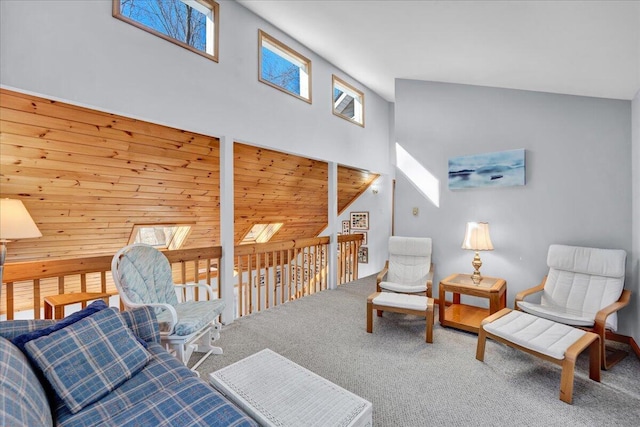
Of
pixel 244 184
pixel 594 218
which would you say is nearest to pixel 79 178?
pixel 244 184

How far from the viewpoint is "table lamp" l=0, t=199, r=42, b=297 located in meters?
1.98

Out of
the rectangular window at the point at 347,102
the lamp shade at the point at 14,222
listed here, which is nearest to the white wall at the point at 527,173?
the rectangular window at the point at 347,102

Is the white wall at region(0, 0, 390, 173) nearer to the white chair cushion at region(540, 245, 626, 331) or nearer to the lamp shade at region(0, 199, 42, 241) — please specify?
the lamp shade at region(0, 199, 42, 241)

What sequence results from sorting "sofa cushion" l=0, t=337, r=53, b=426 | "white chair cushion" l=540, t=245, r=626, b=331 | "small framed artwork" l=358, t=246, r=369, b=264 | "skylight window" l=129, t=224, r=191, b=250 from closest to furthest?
"sofa cushion" l=0, t=337, r=53, b=426 → "white chair cushion" l=540, t=245, r=626, b=331 → "skylight window" l=129, t=224, r=191, b=250 → "small framed artwork" l=358, t=246, r=369, b=264

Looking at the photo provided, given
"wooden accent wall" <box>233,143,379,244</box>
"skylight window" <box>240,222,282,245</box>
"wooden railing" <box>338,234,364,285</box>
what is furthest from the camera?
"skylight window" <box>240,222,282,245</box>

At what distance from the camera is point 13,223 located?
6.63 ft

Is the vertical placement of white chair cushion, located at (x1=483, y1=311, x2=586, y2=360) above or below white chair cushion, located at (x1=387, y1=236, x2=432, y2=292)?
below

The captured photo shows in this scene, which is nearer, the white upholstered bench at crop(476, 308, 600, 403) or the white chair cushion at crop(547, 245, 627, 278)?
the white upholstered bench at crop(476, 308, 600, 403)

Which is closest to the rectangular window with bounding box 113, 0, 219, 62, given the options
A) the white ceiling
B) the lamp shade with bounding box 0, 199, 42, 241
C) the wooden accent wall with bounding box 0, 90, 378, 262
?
the white ceiling

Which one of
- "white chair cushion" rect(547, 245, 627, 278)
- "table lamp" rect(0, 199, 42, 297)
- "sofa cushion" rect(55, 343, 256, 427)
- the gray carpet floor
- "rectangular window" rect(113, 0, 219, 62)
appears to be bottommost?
the gray carpet floor

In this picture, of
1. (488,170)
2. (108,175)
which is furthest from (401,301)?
(108,175)

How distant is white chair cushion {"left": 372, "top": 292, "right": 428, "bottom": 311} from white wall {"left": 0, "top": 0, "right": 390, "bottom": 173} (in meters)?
2.27

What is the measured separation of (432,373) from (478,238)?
66.9 inches

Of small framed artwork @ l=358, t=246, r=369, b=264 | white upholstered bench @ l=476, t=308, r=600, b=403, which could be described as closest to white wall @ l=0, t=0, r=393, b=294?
small framed artwork @ l=358, t=246, r=369, b=264
